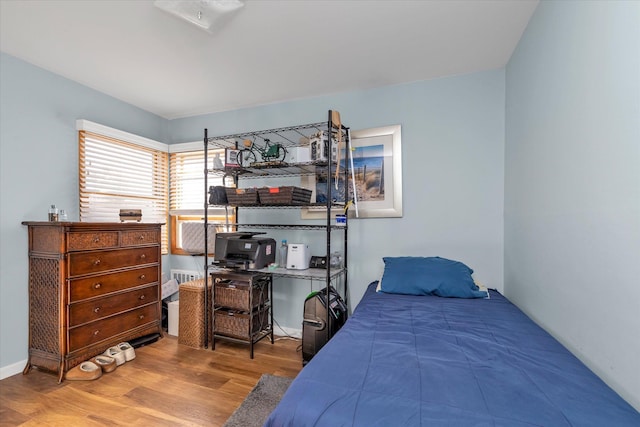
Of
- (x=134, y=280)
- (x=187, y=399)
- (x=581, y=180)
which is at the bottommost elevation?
(x=187, y=399)

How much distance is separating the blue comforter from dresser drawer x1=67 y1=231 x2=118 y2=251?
7.15ft

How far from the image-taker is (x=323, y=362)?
46.2 inches

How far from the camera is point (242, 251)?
270 centimetres

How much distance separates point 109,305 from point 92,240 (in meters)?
0.59

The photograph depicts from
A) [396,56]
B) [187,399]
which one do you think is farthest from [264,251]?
[396,56]

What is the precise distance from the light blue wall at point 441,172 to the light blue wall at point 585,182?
1.51 ft

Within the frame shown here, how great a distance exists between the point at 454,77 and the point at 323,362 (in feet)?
8.27

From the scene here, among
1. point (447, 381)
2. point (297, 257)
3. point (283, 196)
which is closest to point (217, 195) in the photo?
point (283, 196)

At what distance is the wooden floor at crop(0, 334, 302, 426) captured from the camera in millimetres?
1793

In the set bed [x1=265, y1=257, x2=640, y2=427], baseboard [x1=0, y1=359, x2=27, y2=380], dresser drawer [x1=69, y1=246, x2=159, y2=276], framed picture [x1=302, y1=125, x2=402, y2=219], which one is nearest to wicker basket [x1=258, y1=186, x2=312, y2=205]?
framed picture [x1=302, y1=125, x2=402, y2=219]

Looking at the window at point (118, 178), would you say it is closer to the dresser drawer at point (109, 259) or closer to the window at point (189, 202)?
the window at point (189, 202)

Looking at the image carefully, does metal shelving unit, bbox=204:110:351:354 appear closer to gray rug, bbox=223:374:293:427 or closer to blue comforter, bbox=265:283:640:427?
gray rug, bbox=223:374:293:427

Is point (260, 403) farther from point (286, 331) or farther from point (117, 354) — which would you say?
point (117, 354)

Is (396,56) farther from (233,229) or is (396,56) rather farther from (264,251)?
(233,229)
